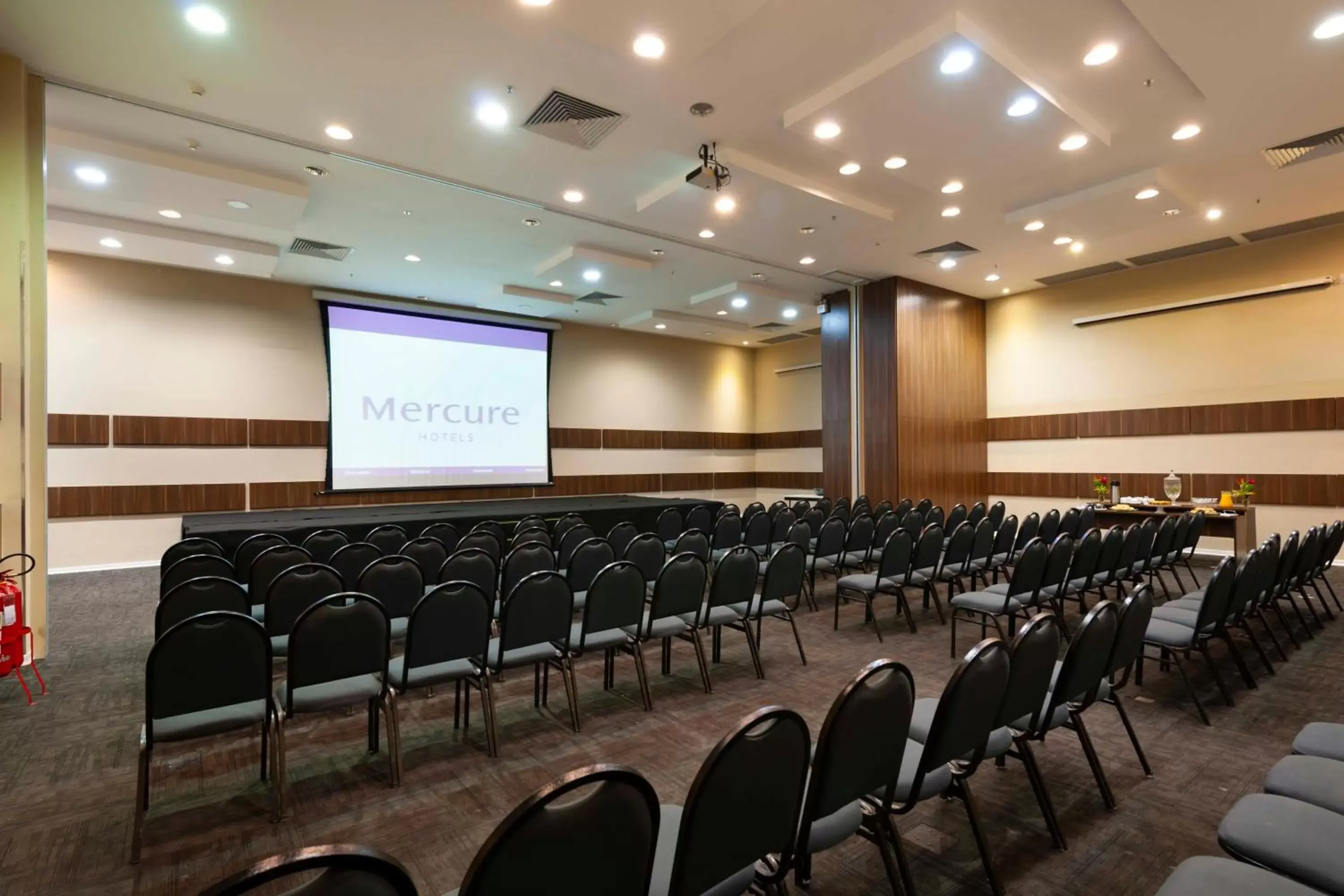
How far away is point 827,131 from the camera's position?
216 inches

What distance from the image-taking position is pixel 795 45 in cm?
462

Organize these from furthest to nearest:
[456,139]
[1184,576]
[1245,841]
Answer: [1184,576] < [456,139] < [1245,841]

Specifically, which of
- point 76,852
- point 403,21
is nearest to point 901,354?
point 403,21

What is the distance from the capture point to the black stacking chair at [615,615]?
3732 mm

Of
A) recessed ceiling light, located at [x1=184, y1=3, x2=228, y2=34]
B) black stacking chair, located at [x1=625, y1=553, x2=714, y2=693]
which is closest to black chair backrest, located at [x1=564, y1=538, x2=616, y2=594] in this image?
black stacking chair, located at [x1=625, y1=553, x2=714, y2=693]

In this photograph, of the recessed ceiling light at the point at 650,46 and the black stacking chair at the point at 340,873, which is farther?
the recessed ceiling light at the point at 650,46

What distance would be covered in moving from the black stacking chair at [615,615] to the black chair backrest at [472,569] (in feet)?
2.70

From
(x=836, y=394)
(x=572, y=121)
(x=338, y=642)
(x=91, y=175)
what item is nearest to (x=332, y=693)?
(x=338, y=642)

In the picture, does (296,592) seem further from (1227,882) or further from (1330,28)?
(1330,28)

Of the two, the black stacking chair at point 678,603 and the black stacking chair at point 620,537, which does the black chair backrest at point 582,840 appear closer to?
the black stacking chair at point 678,603

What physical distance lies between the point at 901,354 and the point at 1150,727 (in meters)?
8.01

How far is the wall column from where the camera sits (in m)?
4.68

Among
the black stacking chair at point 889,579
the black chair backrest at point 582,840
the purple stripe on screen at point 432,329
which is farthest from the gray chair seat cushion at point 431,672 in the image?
the purple stripe on screen at point 432,329

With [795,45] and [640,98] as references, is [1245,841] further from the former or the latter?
[640,98]
